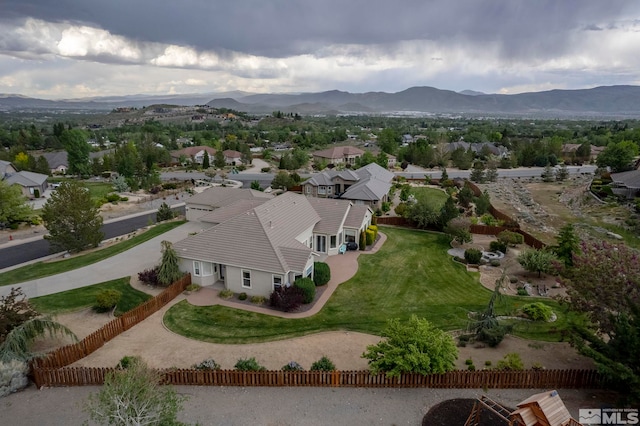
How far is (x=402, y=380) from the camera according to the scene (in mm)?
16062

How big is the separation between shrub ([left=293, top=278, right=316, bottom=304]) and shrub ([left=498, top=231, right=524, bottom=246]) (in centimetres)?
1984

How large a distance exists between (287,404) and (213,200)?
30485mm

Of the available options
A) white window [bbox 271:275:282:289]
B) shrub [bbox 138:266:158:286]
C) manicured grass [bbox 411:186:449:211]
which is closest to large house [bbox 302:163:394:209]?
manicured grass [bbox 411:186:449:211]

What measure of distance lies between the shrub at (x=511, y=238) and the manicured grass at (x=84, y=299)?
29431 millimetres

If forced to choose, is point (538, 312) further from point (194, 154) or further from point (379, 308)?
point (194, 154)

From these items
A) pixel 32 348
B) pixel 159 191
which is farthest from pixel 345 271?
pixel 159 191

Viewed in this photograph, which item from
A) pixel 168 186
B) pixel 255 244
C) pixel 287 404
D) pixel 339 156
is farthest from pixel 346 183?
pixel 287 404

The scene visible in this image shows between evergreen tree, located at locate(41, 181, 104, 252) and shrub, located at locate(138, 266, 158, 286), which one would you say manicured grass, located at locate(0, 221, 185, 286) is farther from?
shrub, located at locate(138, 266, 158, 286)

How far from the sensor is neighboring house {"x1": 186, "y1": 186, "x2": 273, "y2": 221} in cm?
4162

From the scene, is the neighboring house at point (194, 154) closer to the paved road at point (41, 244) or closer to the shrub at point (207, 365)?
the paved road at point (41, 244)

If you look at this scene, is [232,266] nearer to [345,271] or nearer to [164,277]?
[164,277]

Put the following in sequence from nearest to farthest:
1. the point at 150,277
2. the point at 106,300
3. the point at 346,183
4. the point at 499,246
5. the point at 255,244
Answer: the point at 106,300, the point at 255,244, the point at 150,277, the point at 499,246, the point at 346,183

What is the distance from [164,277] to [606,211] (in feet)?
180

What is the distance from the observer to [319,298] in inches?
986
